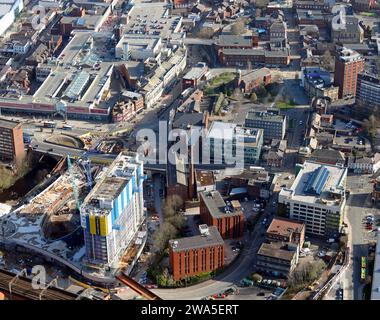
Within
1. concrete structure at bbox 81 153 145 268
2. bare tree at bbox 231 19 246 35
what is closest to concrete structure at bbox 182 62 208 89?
bare tree at bbox 231 19 246 35

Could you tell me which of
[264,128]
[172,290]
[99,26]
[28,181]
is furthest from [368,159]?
[99,26]

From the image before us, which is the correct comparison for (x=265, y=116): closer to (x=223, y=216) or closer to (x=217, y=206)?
(x=217, y=206)

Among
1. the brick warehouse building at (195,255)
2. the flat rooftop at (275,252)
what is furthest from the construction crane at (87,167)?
the flat rooftop at (275,252)

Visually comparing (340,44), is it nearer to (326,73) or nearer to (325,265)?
(326,73)

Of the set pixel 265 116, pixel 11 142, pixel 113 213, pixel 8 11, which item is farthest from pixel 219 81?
pixel 8 11

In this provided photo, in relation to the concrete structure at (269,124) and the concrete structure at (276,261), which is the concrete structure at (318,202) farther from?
the concrete structure at (269,124)
